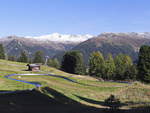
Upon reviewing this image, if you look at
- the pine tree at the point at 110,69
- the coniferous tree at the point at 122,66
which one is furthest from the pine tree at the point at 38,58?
the coniferous tree at the point at 122,66

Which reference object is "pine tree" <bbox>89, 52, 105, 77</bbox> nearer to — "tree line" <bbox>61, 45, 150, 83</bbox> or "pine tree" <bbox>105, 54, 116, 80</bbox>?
"tree line" <bbox>61, 45, 150, 83</bbox>

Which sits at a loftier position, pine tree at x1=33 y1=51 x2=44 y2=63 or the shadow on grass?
pine tree at x1=33 y1=51 x2=44 y2=63

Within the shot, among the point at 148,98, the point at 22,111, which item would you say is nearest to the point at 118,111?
the point at 22,111

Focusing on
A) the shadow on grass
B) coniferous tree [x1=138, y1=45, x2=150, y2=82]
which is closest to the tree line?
coniferous tree [x1=138, y1=45, x2=150, y2=82]

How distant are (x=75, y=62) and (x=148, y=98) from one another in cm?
8582

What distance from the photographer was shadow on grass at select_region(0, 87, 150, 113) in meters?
30.9

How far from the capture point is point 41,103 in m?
36.9

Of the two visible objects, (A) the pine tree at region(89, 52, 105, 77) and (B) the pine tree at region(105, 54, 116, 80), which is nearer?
(B) the pine tree at region(105, 54, 116, 80)

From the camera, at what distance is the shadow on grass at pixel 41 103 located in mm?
30934

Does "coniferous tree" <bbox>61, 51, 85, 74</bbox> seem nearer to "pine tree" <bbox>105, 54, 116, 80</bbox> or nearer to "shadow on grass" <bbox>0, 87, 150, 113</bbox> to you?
"pine tree" <bbox>105, 54, 116, 80</bbox>

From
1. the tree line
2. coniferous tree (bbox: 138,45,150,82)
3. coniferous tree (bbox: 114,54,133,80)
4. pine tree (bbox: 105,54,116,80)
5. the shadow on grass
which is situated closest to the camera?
the shadow on grass

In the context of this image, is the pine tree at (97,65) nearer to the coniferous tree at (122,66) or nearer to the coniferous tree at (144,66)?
the coniferous tree at (122,66)

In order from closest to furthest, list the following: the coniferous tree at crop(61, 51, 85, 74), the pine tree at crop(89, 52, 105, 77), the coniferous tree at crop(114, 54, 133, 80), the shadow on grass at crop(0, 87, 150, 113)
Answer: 1. the shadow on grass at crop(0, 87, 150, 113)
2. the coniferous tree at crop(114, 54, 133, 80)
3. the pine tree at crop(89, 52, 105, 77)
4. the coniferous tree at crop(61, 51, 85, 74)

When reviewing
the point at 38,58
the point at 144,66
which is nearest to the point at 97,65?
the point at 144,66
